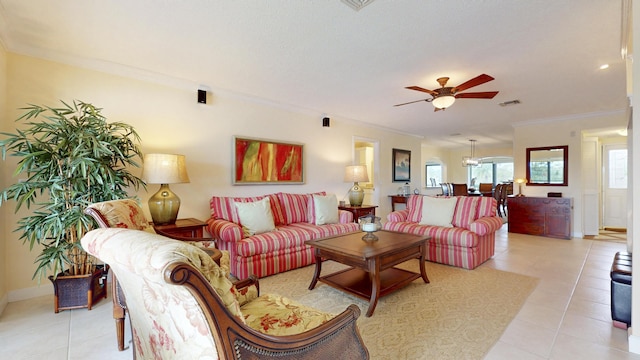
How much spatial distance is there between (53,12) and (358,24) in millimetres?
2331

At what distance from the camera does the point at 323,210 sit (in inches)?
157

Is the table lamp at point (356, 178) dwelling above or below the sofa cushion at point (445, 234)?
above

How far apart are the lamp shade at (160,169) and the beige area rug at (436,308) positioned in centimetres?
149

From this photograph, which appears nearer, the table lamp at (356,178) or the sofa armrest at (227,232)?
the sofa armrest at (227,232)

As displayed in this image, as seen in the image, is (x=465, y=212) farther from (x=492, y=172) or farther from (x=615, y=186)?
(x=492, y=172)

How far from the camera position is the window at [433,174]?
10758 millimetres

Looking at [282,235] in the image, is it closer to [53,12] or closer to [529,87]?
[53,12]

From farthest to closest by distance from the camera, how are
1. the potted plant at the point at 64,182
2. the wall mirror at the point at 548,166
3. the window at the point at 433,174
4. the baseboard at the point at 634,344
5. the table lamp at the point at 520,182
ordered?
1. the window at the point at 433,174
2. the table lamp at the point at 520,182
3. the wall mirror at the point at 548,166
4. the potted plant at the point at 64,182
5. the baseboard at the point at 634,344

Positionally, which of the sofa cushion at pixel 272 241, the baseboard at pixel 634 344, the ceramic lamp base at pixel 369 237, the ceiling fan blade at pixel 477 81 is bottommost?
the baseboard at pixel 634 344

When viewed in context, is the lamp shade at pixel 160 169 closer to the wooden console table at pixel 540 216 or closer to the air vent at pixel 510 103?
the air vent at pixel 510 103

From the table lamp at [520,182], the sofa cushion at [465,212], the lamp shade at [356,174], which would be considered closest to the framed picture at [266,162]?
the lamp shade at [356,174]

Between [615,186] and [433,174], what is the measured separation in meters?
5.33

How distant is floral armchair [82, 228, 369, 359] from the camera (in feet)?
2.19

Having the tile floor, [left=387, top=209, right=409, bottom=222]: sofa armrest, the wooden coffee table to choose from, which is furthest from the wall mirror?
the wooden coffee table
